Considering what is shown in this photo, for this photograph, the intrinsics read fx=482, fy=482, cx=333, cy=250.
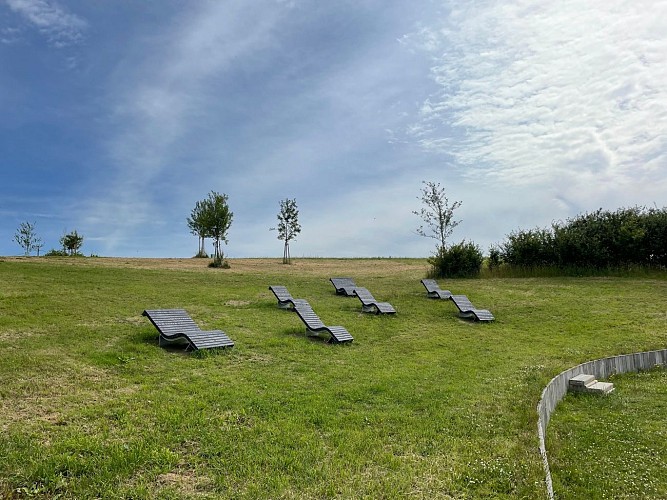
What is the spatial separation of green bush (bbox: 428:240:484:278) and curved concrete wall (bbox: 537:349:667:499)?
563 inches

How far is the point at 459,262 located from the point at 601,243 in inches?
280

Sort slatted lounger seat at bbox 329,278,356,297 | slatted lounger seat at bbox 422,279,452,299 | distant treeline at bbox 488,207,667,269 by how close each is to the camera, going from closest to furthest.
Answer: slatted lounger seat at bbox 422,279,452,299 < slatted lounger seat at bbox 329,278,356,297 < distant treeline at bbox 488,207,667,269

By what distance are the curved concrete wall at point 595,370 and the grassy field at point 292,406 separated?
208 millimetres

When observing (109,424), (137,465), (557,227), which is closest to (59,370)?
(109,424)

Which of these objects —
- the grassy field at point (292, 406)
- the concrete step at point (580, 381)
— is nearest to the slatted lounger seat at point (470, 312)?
the grassy field at point (292, 406)

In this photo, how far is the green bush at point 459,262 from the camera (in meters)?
25.5

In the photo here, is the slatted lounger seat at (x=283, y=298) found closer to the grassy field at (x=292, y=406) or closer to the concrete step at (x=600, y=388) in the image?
the grassy field at (x=292, y=406)

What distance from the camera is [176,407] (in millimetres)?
6176

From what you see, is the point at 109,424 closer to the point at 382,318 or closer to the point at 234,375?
the point at 234,375

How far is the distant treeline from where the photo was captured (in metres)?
24.0

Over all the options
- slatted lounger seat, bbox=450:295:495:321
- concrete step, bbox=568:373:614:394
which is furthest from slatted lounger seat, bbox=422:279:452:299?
concrete step, bbox=568:373:614:394

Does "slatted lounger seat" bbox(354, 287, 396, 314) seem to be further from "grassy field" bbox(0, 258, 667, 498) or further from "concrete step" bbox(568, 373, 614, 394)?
"concrete step" bbox(568, 373, 614, 394)

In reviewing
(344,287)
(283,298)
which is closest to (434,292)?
(344,287)

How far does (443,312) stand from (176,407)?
39.6 feet
